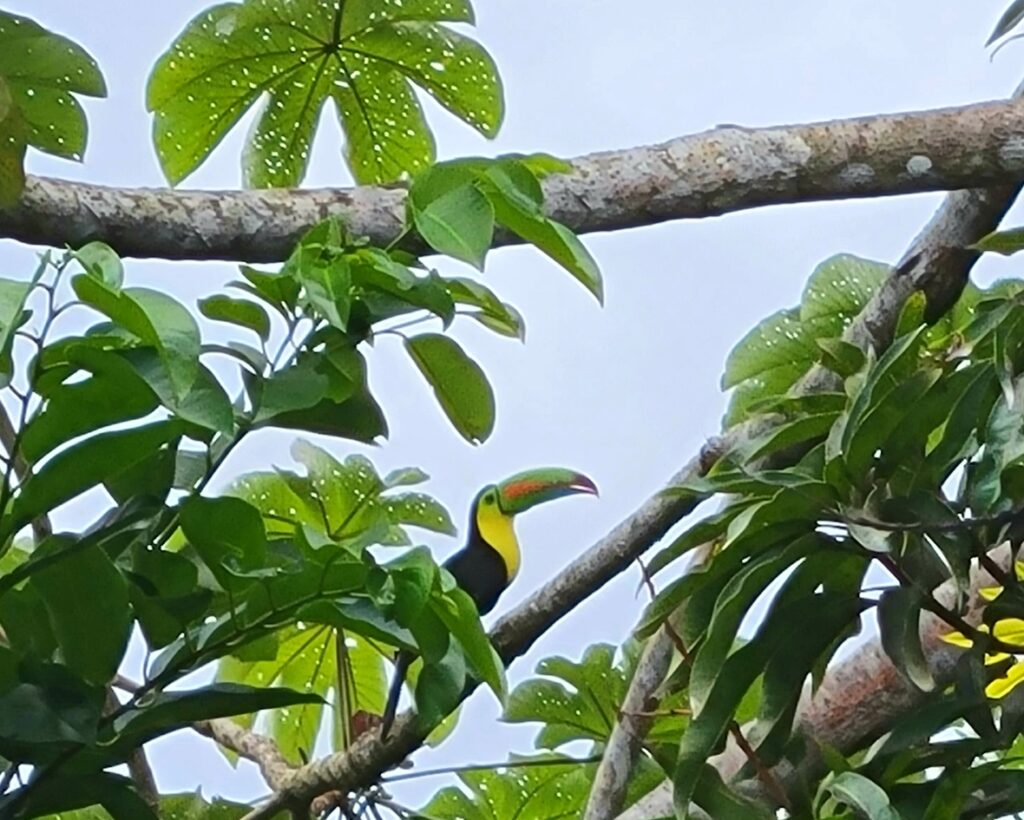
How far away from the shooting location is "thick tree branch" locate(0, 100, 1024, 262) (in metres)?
1.09

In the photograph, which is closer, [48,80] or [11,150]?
[11,150]

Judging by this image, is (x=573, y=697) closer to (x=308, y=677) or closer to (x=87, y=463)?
(x=308, y=677)

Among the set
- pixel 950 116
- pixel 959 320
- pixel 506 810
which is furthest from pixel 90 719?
pixel 959 320

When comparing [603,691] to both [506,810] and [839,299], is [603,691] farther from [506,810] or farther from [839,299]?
[839,299]

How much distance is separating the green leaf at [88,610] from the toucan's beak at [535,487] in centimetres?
57

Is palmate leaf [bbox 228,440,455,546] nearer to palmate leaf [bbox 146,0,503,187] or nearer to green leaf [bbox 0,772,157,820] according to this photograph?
palmate leaf [bbox 146,0,503,187]

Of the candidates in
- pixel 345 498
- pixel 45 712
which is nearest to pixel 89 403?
pixel 45 712

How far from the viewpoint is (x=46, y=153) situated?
1.34 m

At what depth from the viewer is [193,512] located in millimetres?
723

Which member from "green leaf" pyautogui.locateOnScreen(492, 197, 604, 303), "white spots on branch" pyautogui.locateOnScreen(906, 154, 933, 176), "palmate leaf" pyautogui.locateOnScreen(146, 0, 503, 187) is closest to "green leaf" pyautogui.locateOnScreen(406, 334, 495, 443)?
"green leaf" pyautogui.locateOnScreen(492, 197, 604, 303)

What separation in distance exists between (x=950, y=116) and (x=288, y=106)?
742mm

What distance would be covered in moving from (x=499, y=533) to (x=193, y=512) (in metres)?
0.64

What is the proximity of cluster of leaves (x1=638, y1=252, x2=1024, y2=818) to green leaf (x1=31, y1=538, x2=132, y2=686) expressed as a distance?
361mm

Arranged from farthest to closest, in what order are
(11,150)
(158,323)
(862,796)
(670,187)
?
(670,187) < (11,150) < (862,796) < (158,323)
